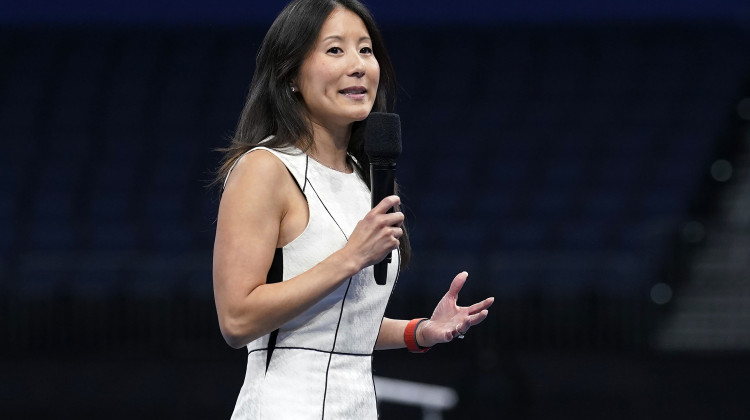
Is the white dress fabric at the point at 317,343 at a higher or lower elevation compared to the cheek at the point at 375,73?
lower

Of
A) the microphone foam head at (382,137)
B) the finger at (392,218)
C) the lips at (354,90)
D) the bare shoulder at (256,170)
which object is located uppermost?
the lips at (354,90)

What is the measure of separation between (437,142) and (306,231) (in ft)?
27.1

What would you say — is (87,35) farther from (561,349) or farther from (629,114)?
(561,349)

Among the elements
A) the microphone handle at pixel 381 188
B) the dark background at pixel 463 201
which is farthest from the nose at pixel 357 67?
the dark background at pixel 463 201

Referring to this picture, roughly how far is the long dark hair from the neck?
0.10 feet

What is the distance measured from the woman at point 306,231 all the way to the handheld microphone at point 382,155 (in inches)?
2.9

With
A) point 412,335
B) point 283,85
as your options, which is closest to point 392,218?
point 283,85

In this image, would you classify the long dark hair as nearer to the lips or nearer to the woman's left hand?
the lips

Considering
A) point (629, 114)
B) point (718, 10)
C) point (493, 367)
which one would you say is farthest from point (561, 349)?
point (718, 10)

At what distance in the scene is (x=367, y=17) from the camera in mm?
2422

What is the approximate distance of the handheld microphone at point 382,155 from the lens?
84.7 inches

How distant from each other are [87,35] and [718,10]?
246 inches

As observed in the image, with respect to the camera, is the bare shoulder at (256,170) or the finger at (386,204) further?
the bare shoulder at (256,170)

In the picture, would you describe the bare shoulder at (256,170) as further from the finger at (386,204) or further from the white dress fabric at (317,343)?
the finger at (386,204)
